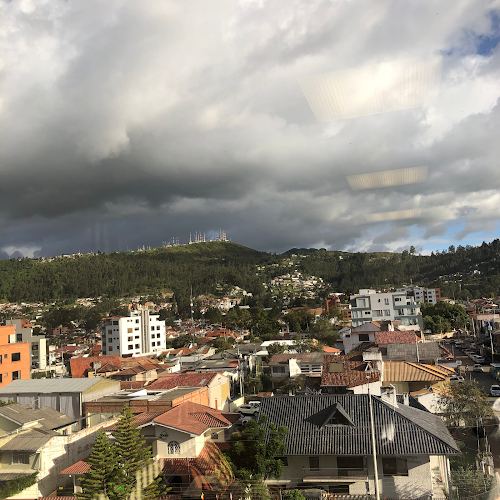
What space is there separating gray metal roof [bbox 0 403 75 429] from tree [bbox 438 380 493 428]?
1263 centimetres

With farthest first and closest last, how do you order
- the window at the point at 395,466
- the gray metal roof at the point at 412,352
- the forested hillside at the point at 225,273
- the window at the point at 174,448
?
the forested hillside at the point at 225,273
the gray metal roof at the point at 412,352
the window at the point at 174,448
the window at the point at 395,466

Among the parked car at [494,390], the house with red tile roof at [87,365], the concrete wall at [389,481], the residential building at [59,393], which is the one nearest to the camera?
the concrete wall at [389,481]

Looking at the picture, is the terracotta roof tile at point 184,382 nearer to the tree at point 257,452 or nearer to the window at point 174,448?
the window at point 174,448

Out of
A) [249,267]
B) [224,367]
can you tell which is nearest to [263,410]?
[224,367]

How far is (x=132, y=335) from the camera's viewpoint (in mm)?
45312

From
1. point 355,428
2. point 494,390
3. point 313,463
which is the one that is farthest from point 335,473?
point 494,390

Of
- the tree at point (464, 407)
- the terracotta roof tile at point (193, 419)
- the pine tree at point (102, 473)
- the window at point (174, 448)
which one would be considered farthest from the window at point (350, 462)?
the tree at point (464, 407)

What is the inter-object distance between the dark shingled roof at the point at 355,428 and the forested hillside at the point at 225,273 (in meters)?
56.3

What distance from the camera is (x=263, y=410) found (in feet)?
37.5

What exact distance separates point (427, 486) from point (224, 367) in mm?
16529

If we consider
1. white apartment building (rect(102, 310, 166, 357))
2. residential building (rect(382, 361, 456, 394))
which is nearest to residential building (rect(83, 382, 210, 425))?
residential building (rect(382, 361, 456, 394))

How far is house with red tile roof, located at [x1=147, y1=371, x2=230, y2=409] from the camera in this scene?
17109mm

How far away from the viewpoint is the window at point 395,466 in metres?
9.41

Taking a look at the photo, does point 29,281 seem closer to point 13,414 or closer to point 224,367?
point 224,367
